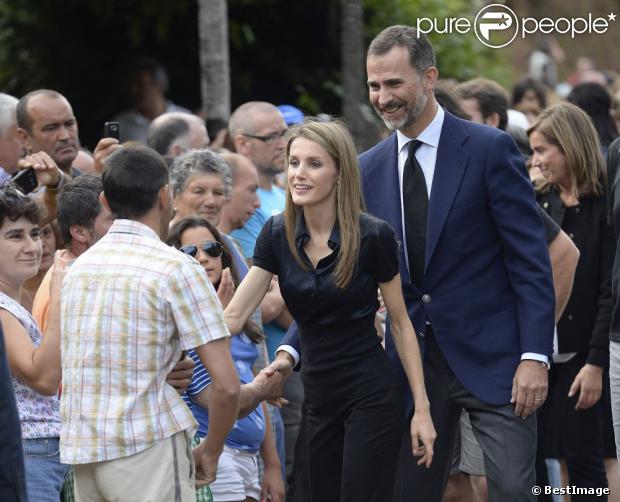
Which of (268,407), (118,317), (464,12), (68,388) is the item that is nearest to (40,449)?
(68,388)

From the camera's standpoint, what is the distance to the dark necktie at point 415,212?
5.11 metres

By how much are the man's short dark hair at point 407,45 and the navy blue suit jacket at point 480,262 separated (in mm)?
427

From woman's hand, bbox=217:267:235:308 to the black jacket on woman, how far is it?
229 cm

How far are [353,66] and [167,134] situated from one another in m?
4.19

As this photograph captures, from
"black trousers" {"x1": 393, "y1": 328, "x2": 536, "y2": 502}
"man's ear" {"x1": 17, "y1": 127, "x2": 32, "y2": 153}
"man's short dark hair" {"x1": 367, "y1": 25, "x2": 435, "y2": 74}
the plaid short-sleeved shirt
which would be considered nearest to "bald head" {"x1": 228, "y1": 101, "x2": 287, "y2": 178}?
"man's ear" {"x1": 17, "y1": 127, "x2": 32, "y2": 153}

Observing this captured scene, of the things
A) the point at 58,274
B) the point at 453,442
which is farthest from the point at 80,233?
the point at 453,442

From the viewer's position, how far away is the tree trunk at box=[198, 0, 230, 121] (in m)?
10.2

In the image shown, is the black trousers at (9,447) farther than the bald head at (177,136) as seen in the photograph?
No

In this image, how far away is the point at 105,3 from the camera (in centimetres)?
1230

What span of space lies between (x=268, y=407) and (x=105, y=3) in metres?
7.39

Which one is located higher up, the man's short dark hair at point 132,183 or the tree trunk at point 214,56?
the tree trunk at point 214,56

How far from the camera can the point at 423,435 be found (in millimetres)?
4766

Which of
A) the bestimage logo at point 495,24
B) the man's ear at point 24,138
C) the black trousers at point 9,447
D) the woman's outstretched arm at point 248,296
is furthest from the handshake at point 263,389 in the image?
the bestimage logo at point 495,24

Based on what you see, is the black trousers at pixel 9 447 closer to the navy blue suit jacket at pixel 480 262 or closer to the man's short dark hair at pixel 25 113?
the navy blue suit jacket at pixel 480 262
